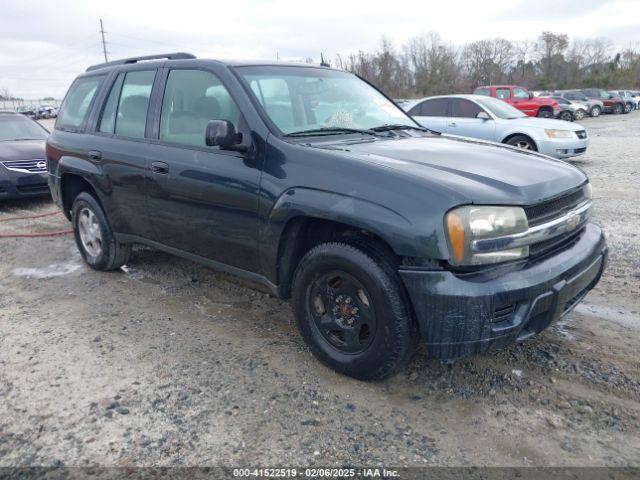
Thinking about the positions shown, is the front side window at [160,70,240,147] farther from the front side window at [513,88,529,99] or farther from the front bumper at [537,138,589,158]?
the front side window at [513,88,529,99]

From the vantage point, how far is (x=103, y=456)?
8.34 feet

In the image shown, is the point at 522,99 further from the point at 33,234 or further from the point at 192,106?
the point at 192,106

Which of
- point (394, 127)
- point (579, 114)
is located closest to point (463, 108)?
point (394, 127)

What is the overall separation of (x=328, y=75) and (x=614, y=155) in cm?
1119

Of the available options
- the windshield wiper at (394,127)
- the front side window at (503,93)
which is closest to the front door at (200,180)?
the windshield wiper at (394,127)

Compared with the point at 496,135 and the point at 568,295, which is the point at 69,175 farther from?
the point at 496,135

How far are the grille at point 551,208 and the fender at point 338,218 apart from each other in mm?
621

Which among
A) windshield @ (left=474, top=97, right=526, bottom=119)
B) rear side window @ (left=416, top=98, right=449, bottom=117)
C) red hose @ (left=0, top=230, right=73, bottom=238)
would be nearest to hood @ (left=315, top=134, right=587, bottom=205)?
red hose @ (left=0, top=230, right=73, bottom=238)

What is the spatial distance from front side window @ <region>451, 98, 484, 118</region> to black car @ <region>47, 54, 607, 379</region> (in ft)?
23.8

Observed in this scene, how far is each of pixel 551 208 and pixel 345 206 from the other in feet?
3.78

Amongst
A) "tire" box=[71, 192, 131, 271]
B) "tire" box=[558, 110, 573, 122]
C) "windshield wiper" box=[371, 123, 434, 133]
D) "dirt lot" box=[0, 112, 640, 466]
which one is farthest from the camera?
"tire" box=[558, 110, 573, 122]

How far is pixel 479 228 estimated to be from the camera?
102 inches

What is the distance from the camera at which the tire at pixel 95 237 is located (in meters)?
4.84

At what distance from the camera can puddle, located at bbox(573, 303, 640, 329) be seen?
3.78 meters
